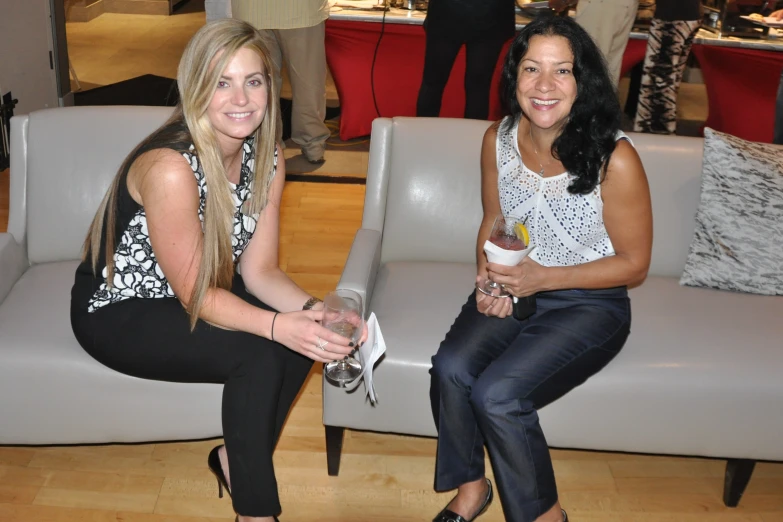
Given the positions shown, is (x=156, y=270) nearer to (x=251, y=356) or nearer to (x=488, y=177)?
(x=251, y=356)

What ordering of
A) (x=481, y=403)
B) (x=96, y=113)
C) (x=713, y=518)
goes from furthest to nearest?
(x=96, y=113), (x=713, y=518), (x=481, y=403)

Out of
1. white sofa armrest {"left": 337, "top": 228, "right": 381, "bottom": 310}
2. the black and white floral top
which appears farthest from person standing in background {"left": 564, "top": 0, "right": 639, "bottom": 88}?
the black and white floral top

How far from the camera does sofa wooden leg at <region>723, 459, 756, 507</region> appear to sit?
2400mm

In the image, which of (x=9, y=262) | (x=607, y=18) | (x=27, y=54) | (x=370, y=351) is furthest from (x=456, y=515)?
(x=27, y=54)

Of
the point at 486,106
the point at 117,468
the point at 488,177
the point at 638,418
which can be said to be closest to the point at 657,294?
the point at 638,418

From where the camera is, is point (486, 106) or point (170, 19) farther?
point (170, 19)

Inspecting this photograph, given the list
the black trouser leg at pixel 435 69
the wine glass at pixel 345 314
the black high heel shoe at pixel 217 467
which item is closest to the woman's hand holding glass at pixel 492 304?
the wine glass at pixel 345 314

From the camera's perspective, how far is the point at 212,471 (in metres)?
2.31

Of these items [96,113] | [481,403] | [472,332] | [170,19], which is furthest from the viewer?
[170,19]

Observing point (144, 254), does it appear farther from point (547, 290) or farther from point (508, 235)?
point (547, 290)

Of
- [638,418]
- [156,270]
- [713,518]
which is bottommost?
[713,518]

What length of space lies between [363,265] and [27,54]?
11.2ft

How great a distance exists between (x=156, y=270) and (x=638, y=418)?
1296 mm

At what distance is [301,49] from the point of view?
4500 millimetres
